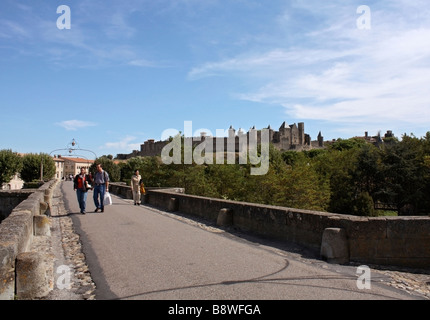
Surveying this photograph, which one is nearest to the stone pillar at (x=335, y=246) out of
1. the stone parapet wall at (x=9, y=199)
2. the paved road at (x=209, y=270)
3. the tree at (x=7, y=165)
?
the paved road at (x=209, y=270)

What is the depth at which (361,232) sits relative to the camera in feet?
21.8

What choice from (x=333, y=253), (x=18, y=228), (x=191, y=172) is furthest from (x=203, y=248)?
(x=191, y=172)

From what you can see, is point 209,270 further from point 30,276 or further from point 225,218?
point 225,218

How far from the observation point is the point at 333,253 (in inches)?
262

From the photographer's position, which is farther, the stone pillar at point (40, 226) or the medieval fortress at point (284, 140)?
the medieval fortress at point (284, 140)

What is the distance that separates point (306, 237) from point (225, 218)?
3.53m

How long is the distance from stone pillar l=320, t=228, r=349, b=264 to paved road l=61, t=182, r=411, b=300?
207mm

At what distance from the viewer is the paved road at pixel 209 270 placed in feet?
15.8

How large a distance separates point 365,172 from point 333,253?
156ft

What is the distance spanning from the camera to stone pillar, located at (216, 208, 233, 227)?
433 inches

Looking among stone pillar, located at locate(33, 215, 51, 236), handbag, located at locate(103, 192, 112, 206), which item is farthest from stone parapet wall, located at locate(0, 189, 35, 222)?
stone pillar, located at locate(33, 215, 51, 236)

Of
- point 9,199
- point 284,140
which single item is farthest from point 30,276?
point 284,140

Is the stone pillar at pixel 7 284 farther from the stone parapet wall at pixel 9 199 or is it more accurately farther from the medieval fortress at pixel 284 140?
the medieval fortress at pixel 284 140

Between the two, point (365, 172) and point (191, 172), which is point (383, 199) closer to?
point (365, 172)
